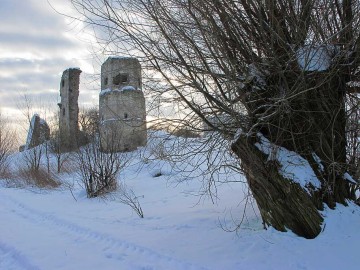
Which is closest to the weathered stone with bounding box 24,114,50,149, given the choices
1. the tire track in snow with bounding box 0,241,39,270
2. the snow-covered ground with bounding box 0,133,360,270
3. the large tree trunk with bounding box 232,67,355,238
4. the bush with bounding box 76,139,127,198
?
the bush with bounding box 76,139,127,198

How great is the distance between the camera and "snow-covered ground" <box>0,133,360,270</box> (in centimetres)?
452

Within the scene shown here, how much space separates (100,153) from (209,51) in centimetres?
775

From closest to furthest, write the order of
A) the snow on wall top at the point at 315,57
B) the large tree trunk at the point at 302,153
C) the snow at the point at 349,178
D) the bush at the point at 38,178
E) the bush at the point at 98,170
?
the snow on wall top at the point at 315,57 → the large tree trunk at the point at 302,153 → the snow at the point at 349,178 → the bush at the point at 98,170 → the bush at the point at 38,178

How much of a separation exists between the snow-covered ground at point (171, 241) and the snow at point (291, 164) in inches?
23.1

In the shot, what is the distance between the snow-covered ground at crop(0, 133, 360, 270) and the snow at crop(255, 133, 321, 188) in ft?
1.93

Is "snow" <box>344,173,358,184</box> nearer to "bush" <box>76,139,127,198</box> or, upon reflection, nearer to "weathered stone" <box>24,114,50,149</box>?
"bush" <box>76,139,127,198</box>

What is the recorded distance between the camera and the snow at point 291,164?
4.93m

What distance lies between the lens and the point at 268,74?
4.98 m

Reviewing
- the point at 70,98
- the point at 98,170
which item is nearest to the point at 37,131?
the point at 70,98

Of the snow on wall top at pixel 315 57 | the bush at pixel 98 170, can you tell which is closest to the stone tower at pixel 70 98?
the bush at pixel 98 170

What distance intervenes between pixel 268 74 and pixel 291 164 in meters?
1.21

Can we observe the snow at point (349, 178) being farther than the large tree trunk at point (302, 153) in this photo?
Yes

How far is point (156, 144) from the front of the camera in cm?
605

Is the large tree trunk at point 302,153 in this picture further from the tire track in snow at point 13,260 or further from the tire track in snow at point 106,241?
the tire track in snow at point 13,260
